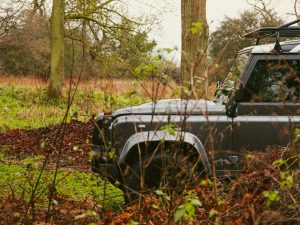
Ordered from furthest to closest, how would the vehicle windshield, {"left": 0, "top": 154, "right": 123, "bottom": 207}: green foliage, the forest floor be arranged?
{"left": 0, "top": 154, "right": 123, "bottom": 207}: green foliage, the vehicle windshield, the forest floor

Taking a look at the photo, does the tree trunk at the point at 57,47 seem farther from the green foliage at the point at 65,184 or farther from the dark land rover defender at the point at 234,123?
the dark land rover defender at the point at 234,123

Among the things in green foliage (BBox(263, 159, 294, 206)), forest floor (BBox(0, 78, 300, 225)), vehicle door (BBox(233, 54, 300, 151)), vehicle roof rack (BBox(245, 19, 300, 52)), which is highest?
vehicle roof rack (BBox(245, 19, 300, 52))

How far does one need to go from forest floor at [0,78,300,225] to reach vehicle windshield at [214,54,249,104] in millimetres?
958

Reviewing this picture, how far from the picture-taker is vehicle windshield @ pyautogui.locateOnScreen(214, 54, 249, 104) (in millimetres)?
6117

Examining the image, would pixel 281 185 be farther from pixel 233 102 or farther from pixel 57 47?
pixel 57 47

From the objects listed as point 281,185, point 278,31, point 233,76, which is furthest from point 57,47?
point 281,185

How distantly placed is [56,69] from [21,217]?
16.0m

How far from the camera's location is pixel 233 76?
254 inches

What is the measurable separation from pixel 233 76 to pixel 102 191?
255 cm

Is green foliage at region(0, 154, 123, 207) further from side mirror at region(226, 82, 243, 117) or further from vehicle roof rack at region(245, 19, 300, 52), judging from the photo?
vehicle roof rack at region(245, 19, 300, 52)

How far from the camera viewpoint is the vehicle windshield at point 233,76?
612 cm

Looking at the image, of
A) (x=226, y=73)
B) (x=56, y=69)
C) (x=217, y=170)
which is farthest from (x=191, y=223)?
(x=56, y=69)

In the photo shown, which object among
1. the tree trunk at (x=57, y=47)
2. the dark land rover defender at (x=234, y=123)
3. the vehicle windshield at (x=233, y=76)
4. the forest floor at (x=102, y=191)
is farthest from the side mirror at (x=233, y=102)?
the tree trunk at (x=57, y=47)

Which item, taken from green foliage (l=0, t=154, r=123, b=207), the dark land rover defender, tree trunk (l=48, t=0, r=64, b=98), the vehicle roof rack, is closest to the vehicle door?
the dark land rover defender
